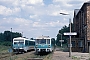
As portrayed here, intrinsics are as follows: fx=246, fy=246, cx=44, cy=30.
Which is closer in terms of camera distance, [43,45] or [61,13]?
[61,13]

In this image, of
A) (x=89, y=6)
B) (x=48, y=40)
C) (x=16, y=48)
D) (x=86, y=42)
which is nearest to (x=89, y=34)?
(x=86, y=42)

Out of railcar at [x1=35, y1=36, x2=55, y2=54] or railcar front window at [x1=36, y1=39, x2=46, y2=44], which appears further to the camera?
railcar front window at [x1=36, y1=39, x2=46, y2=44]

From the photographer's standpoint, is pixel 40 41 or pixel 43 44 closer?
pixel 43 44

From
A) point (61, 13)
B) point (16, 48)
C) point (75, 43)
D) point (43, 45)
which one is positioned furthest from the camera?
point (75, 43)

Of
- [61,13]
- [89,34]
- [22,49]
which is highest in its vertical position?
[61,13]

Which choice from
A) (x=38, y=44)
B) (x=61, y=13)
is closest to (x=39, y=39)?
(x=38, y=44)

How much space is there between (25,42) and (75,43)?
1035 centimetres

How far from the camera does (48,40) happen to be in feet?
118

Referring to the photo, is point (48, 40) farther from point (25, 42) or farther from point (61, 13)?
point (25, 42)

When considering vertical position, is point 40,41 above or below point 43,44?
above

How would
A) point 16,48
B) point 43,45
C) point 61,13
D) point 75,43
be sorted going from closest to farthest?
point 61,13 → point 43,45 → point 16,48 → point 75,43

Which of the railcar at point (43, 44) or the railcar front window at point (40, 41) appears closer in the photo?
the railcar at point (43, 44)

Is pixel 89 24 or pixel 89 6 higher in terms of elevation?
pixel 89 6

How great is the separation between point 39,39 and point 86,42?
10987 millimetres
